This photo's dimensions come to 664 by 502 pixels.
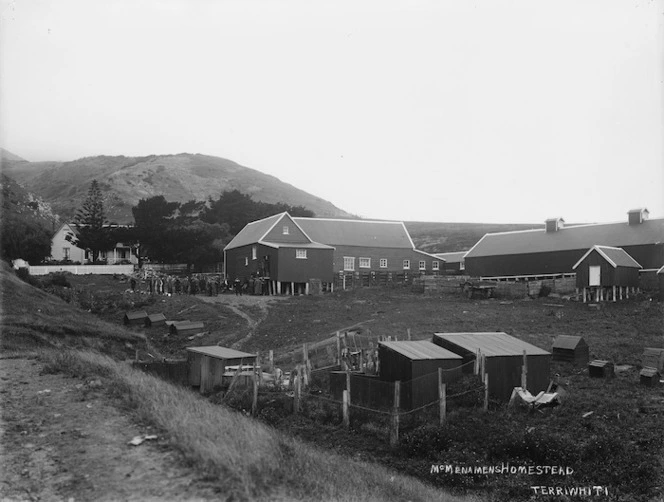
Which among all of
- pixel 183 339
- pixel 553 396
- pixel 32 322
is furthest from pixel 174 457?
pixel 183 339

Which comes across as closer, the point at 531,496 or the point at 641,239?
the point at 531,496

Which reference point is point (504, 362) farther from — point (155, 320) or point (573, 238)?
point (573, 238)

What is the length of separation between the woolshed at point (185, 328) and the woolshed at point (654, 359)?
23.3 meters

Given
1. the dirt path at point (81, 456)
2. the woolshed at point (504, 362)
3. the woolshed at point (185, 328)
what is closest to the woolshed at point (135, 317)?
the woolshed at point (185, 328)

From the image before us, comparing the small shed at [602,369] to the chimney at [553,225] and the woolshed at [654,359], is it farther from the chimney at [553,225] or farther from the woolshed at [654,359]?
the chimney at [553,225]

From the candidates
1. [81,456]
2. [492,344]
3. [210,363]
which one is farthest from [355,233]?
[81,456]

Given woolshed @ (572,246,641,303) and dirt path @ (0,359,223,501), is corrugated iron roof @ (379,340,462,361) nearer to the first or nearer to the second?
dirt path @ (0,359,223,501)

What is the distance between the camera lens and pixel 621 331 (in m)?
31.2

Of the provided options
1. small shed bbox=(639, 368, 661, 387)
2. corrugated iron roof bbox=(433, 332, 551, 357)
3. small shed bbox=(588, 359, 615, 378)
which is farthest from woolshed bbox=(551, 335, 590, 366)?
small shed bbox=(639, 368, 661, 387)

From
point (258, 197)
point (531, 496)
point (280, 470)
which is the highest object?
point (258, 197)

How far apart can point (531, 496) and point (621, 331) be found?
68.6 ft

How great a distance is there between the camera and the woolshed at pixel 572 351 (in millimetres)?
24359

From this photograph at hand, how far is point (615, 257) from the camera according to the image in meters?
48.9

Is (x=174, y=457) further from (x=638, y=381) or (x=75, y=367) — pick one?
(x=638, y=381)
